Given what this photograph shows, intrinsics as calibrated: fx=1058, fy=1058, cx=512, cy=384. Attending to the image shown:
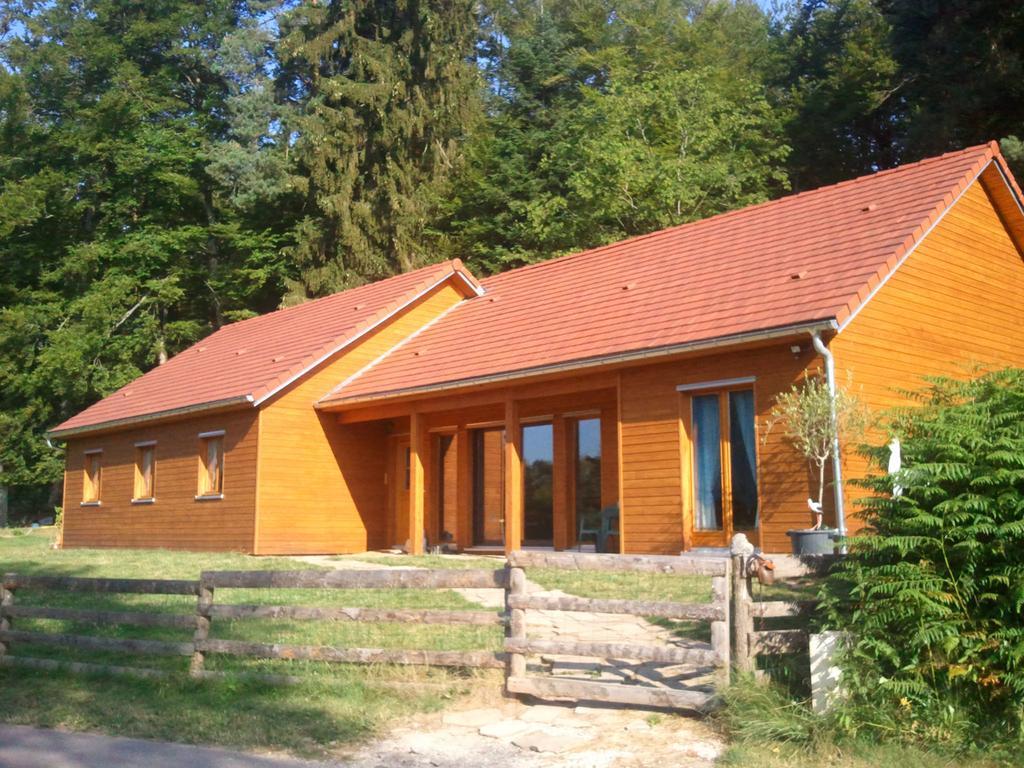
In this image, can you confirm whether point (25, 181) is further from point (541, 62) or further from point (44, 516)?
point (541, 62)

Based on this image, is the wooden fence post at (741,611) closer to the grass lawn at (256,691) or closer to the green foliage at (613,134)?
the grass lawn at (256,691)

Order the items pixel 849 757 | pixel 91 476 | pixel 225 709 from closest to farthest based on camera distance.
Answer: pixel 849 757, pixel 225 709, pixel 91 476

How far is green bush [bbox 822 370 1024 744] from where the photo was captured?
6.32 metres

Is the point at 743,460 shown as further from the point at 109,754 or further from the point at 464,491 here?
the point at 109,754

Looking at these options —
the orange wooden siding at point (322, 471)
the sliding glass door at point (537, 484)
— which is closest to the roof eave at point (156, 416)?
the orange wooden siding at point (322, 471)

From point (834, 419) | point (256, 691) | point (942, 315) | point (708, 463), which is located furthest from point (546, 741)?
point (942, 315)

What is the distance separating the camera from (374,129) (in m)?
36.2

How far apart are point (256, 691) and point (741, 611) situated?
3.93 m

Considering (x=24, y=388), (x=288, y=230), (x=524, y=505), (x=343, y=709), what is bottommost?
(x=343, y=709)

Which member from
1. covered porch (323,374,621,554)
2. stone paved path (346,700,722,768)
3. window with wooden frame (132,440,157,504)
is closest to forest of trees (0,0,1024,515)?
window with wooden frame (132,440,157,504)

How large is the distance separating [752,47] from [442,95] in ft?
48.0

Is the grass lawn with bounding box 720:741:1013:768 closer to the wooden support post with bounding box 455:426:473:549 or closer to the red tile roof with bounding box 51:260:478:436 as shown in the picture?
the wooden support post with bounding box 455:426:473:549

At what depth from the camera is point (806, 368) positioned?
13.5 m

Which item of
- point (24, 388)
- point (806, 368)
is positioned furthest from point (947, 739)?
point (24, 388)
